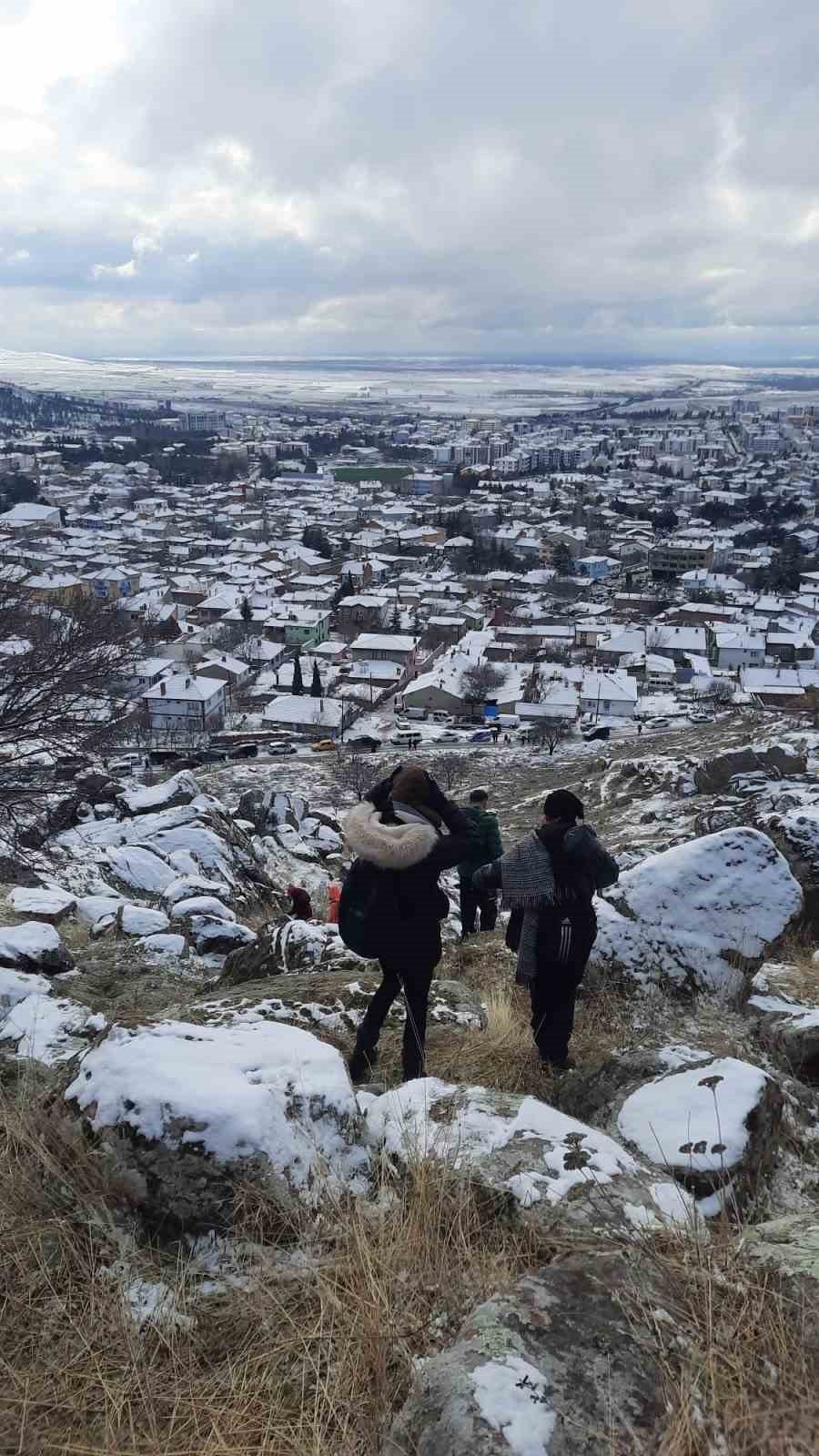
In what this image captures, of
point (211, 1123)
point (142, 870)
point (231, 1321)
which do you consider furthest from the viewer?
point (142, 870)

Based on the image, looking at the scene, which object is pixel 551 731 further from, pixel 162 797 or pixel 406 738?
pixel 162 797

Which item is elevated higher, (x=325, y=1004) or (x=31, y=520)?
(x=325, y=1004)

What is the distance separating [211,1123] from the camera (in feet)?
4.33

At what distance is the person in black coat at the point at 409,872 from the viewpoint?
1949 millimetres

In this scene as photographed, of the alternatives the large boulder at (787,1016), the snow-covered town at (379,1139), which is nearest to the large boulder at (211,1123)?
the snow-covered town at (379,1139)

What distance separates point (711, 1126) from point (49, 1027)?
183cm

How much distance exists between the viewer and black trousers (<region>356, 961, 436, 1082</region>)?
2059mm

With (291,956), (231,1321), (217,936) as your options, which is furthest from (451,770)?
(231,1321)

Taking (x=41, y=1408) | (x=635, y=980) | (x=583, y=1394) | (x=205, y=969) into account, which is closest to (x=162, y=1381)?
(x=41, y=1408)

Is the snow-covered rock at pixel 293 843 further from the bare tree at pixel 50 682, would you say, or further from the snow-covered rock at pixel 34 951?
the snow-covered rock at pixel 34 951

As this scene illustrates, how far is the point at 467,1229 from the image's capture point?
126cm

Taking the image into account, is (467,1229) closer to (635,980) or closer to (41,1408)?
(41,1408)

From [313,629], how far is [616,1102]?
30618mm

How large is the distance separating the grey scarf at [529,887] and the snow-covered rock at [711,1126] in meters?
0.49
